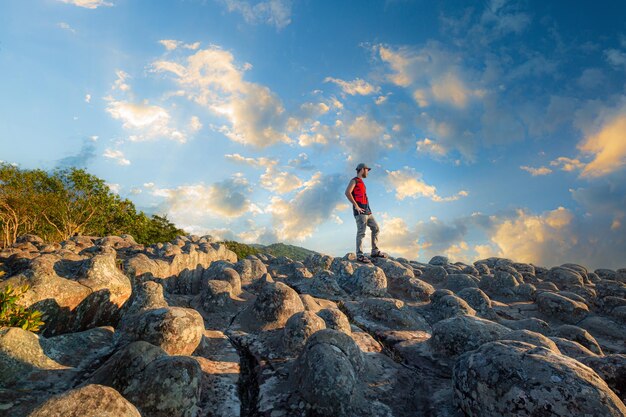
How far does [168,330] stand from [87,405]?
2682 mm

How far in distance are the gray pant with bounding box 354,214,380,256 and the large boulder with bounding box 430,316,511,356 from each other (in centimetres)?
935

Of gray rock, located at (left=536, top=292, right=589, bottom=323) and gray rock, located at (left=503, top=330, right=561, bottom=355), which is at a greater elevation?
gray rock, located at (left=536, top=292, right=589, bottom=323)

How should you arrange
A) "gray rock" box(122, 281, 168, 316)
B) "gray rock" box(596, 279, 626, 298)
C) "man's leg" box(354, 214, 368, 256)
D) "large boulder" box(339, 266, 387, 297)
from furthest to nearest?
"man's leg" box(354, 214, 368, 256) → "gray rock" box(596, 279, 626, 298) → "large boulder" box(339, 266, 387, 297) → "gray rock" box(122, 281, 168, 316)

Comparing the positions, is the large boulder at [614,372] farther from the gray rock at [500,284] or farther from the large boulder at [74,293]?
the large boulder at [74,293]

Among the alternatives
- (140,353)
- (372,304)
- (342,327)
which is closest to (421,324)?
(372,304)

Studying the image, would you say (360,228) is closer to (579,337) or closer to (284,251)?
(579,337)

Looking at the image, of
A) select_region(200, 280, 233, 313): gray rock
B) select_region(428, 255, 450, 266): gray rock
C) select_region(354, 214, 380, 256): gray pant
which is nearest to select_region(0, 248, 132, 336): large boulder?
select_region(200, 280, 233, 313): gray rock

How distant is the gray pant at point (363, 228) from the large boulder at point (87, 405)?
45.1ft

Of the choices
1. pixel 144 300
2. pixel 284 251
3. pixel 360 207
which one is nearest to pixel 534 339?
pixel 144 300

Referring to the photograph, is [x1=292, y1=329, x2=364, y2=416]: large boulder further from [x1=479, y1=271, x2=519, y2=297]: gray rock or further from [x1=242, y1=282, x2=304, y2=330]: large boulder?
[x1=479, y1=271, x2=519, y2=297]: gray rock

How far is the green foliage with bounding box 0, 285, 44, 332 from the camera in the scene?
604cm

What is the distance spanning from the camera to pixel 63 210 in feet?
124

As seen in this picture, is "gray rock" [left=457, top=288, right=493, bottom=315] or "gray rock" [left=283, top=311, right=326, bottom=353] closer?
"gray rock" [left=283, top=311, right=326, bottom=353]

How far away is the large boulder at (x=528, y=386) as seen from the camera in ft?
12.2
